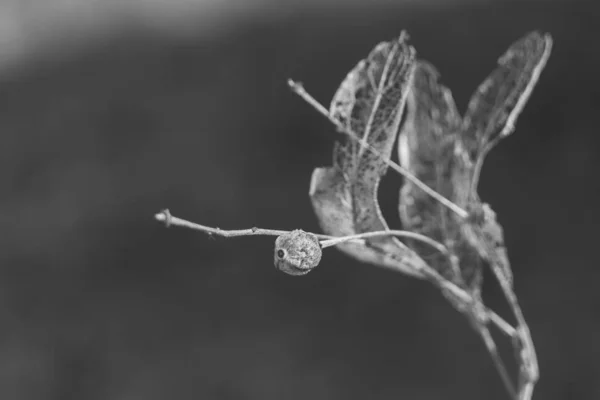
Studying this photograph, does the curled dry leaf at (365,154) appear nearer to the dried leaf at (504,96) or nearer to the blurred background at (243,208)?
the dried leaf at (504,96)

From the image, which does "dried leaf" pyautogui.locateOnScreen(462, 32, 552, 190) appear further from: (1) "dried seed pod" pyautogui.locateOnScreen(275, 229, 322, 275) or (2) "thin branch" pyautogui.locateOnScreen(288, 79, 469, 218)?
(1) "dried seed pod" pyautogui.locateOnScreen(275, 229, 322, 275)

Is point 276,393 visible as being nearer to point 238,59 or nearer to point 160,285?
point 160,285

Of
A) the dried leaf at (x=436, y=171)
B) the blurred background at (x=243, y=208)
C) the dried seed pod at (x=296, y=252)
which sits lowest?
the dried seed pod at (x=296, y=252)

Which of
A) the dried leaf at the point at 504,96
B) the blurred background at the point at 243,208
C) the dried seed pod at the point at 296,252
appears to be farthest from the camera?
the blurred background at the point at 243,208

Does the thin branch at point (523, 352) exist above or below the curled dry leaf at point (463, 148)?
below

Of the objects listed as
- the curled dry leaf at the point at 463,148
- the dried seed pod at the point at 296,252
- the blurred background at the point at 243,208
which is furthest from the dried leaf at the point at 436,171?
the blurred background at the point at 243,208

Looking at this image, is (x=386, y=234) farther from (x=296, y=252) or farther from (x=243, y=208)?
(x=243, y=208)

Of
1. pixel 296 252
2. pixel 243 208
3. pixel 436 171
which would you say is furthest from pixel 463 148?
pixel 243 208

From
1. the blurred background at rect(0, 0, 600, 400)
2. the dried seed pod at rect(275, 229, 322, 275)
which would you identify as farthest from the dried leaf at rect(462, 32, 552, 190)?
the blurred background at rect(0, 0, 600, 400)

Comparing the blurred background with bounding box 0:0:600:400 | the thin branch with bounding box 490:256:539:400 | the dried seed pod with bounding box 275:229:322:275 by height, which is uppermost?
the blurred background with bounding box 0:0:600:400
